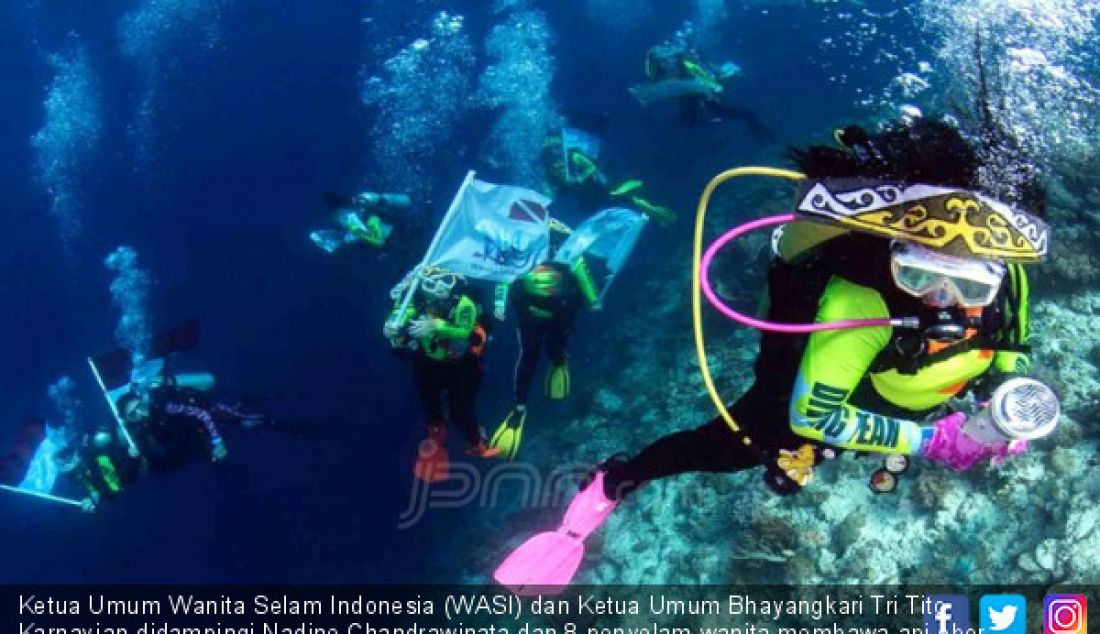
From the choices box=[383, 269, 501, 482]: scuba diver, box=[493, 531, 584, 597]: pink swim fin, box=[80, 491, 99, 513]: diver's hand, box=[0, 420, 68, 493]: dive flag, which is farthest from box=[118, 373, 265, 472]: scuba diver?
box=[493, 531, 584, 597]: pink swim fin

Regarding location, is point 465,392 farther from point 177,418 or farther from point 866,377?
point 866,377

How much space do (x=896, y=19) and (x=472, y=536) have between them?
1407 cm

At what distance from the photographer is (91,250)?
2109 centimetres

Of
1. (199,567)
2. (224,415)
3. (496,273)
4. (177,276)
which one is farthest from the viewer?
(177,276)

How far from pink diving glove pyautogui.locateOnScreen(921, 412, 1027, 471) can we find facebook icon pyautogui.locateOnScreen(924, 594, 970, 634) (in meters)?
2.30

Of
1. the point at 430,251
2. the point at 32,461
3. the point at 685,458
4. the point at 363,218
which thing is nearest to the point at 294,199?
the point at 32,461

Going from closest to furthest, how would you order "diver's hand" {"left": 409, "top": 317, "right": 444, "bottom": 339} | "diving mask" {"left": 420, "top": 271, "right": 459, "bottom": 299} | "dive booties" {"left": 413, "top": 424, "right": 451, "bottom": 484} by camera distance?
"diver's hand" {"left": 409, "top": 317, "right": 444, "bottom": 339}
"diving mask" {"left": 420, "top": 271, "right": 459, "bottom": 299}
"dive booties" {"left": 413, "top": 424, "right": 451, "bottom": 484}

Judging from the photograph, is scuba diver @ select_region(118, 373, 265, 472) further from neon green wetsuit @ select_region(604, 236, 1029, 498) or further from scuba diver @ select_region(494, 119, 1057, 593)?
scuba diver @ select_region(494, 119, 1057, 593)

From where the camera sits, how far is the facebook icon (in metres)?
4.48

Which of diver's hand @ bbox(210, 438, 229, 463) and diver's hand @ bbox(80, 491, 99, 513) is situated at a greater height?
diver's hand @ bbox(210, 438, 229, 463)

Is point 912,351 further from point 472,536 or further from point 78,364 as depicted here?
point 78,364

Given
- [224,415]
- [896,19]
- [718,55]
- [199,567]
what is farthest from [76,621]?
[896,19]

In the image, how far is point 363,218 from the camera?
336 inches

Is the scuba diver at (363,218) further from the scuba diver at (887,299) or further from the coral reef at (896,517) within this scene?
the scuba diver at (887,299)
